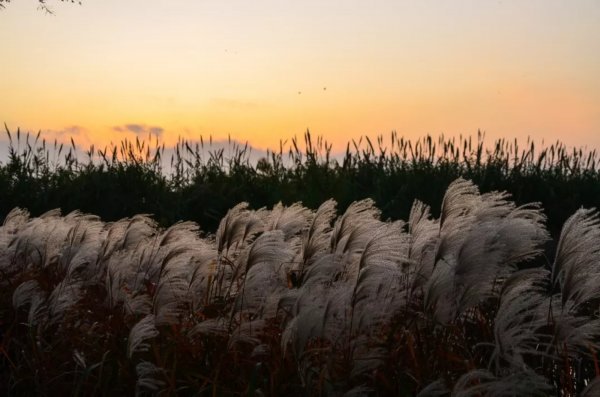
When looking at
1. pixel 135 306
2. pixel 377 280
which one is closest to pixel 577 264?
pixel 377 280

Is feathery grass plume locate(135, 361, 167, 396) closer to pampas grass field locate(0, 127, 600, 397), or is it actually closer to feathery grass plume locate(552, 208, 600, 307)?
pampas grass field locate(0, 127, 600, 397)

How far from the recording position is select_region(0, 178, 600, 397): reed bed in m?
2.86

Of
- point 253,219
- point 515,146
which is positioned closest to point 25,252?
point 253,219

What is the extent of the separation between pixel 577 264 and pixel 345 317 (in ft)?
3.26

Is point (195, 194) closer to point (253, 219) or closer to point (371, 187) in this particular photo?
point (371, 187)

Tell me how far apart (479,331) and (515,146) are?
319 inches

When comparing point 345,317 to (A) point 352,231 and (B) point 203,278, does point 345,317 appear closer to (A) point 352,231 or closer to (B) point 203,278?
(A) point 352,231

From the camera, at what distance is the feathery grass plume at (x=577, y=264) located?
2.71 m

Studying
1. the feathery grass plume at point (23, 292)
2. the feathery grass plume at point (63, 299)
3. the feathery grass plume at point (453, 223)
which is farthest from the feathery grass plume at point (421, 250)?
the feathery grass plume at point (23, 292)

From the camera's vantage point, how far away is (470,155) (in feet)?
35.7

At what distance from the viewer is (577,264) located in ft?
8.91

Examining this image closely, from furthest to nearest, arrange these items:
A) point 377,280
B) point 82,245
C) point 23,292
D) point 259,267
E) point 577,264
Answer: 1. point 82,245
2. point 23,292
3. point 259,267
4. point 377,280
5. point 577,264

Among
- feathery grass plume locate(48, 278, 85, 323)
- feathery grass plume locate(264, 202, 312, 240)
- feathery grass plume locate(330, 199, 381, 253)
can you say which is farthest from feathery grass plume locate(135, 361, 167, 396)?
feathery grass plume locate(264, 202, 312, 240)

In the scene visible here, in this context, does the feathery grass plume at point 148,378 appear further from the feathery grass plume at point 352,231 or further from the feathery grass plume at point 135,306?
the feathery grass plume at point 352,231
